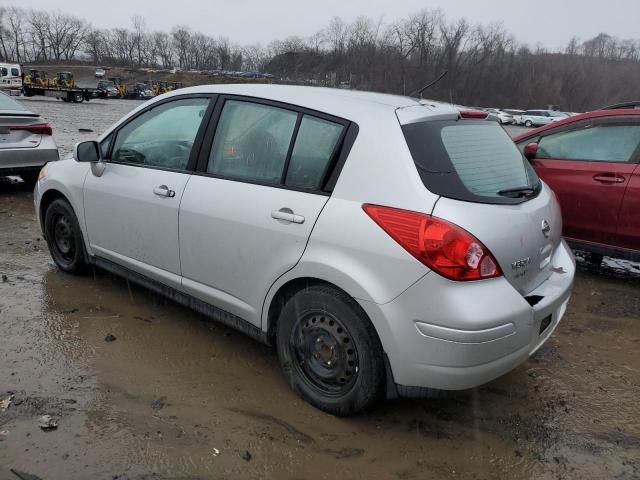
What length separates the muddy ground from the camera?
248 cm

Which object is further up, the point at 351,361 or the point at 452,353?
the point at 452,353

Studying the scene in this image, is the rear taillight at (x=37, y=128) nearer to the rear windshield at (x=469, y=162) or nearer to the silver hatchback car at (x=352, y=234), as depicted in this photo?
the silver hatchback car at (x=352, y=234)

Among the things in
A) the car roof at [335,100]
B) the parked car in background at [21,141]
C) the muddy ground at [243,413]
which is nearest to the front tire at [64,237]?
the muddy ground at [243,413]

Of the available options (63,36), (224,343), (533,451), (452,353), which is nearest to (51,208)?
(224,343)

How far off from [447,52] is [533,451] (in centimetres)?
6997

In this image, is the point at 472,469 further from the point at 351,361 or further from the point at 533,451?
the point at 351,361

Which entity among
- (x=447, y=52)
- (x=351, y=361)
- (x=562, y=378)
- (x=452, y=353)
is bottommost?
(x=562, y=378)

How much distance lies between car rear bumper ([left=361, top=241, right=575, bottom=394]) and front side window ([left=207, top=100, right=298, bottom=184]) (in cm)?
105

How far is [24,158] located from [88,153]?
4342 mm

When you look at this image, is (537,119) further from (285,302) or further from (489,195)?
(285,302)

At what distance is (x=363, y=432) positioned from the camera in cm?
274

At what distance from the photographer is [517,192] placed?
9.39 ft

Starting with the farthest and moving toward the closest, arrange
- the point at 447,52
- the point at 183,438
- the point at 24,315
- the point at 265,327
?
the point at 447,52 < the point at 24,315 < the point at 265,327 < the point at 183,438

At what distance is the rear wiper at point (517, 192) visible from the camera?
277 centimetres
